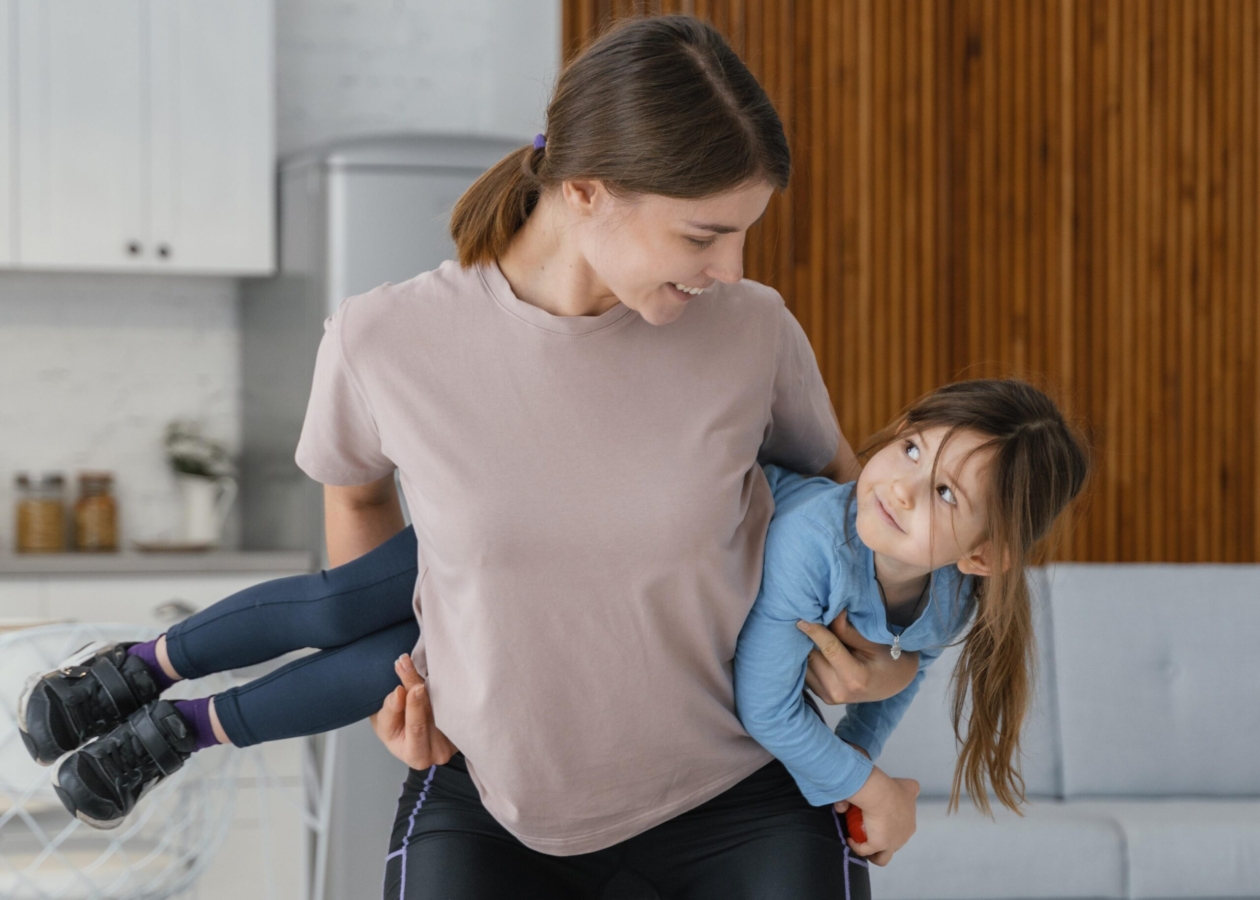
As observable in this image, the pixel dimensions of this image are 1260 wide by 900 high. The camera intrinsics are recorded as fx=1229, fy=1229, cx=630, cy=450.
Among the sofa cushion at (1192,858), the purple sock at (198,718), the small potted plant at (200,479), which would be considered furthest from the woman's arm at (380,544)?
the small potted plant at (200,479)

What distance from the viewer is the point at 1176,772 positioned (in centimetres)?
310

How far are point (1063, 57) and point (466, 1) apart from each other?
1.95m

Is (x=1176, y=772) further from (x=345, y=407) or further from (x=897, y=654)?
(x=345, y=407)

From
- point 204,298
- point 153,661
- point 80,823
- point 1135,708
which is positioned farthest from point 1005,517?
point 204,298

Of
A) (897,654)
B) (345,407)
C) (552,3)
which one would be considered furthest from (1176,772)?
(552,3)

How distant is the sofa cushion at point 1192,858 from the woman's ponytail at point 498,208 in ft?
7.00

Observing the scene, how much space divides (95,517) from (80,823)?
1.99 m

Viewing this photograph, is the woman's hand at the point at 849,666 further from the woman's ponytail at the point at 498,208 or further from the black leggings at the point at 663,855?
the woman's ponytail at the point at 498,208

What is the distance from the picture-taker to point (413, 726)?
135cm

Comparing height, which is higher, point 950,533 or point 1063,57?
point 1063,57

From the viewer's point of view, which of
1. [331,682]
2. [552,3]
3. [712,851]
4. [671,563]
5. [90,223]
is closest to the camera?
[671,563]

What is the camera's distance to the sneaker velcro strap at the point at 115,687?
1.70m

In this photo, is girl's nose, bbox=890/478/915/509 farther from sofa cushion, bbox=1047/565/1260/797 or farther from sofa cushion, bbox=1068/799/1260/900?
sofa cushion, bbox=1047/565/1260/797

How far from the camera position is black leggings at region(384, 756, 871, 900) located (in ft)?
4.37
